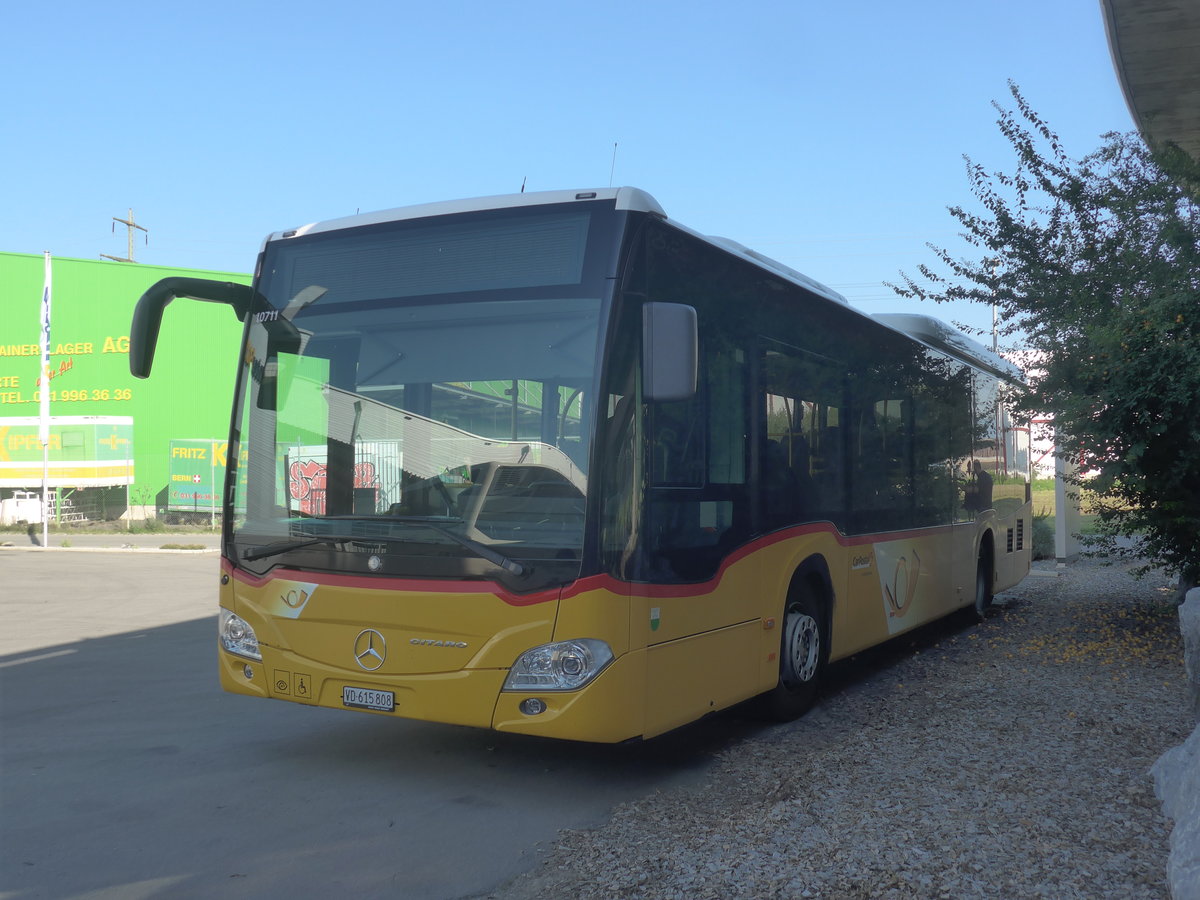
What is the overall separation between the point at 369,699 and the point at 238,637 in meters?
1.02

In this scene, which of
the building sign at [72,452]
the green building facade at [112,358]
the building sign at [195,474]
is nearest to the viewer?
the building sign at [72,452]

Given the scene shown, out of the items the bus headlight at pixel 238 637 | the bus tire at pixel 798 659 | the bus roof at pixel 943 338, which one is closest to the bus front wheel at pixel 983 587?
the bus roof at pixel 943 338

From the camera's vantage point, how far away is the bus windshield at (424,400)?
5578 millimetres

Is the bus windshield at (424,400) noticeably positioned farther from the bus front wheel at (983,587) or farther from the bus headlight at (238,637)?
A: the bus front wheel at (983,587)

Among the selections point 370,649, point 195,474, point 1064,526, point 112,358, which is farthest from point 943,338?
point 112,358

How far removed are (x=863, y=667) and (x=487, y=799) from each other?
209 inches

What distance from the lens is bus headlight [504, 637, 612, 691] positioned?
547 cm

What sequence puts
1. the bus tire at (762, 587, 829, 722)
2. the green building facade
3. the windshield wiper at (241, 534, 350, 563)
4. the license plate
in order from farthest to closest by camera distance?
A: 1. the green building facade
2. the bus tire at (762, 587, 829, 722)
3. the windshield wiper at (241, 534, 350, 563)
4. the license plate

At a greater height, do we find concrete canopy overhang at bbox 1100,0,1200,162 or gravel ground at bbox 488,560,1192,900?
concrete canopy overhang at bbox 1100,0,1200,162

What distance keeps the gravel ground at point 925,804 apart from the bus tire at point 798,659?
0.47 ft

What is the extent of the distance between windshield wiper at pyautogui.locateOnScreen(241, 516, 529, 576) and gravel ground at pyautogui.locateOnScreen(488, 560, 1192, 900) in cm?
132

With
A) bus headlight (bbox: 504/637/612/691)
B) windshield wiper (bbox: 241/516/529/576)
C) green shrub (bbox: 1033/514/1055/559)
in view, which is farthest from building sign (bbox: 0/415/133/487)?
bus headlight (bbox: 504/637/612/691)

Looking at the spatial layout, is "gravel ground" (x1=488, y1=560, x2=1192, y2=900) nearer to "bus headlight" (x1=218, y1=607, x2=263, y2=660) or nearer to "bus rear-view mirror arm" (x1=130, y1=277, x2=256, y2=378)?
"bus headlight" (x1=218, y1=607, x2=263, y2=660)

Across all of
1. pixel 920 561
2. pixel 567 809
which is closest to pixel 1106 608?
pixel 920 561
